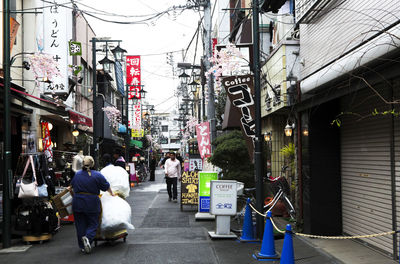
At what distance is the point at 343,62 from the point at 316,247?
3.73m

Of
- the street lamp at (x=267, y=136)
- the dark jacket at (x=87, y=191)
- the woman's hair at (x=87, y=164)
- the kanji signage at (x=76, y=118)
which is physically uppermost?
the kanji signage at (x=76, y=118)

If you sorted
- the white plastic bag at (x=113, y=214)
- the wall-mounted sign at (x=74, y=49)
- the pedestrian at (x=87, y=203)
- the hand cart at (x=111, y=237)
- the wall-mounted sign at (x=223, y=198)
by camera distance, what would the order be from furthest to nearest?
the wall-mounted sign at (x=74, y=49)
the wall-mounted sign at (x=223, y=198)
the hand cart at (x=111, y=237)
the white plastic bag at (x=113, y=214)
the pedestrian at (x=87, y=203)

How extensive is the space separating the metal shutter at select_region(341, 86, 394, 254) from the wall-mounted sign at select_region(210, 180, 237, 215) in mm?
2419

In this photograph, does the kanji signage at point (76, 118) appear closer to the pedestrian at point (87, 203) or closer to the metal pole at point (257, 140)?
the pedestrian at point (87, 203)

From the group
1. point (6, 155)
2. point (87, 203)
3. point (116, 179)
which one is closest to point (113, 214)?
point (87, 203)

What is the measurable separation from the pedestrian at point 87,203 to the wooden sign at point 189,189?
585 cm

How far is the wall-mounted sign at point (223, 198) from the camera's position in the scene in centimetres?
952

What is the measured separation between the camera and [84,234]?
8219 millimetres

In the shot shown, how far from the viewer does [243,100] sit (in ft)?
32.1

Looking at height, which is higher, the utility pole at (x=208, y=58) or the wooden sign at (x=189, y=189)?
the utility pole at (x=208, y=58)

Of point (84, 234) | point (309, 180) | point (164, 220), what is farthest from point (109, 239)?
point (309, 180)

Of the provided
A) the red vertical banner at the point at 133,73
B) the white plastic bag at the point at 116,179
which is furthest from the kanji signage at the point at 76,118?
the red vertical banner at the point at 133,73

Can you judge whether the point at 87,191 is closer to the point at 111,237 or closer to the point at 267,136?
the point at 111,237

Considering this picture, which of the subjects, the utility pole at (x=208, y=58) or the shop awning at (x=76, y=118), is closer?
the utility pole at (x=208, y=58)
